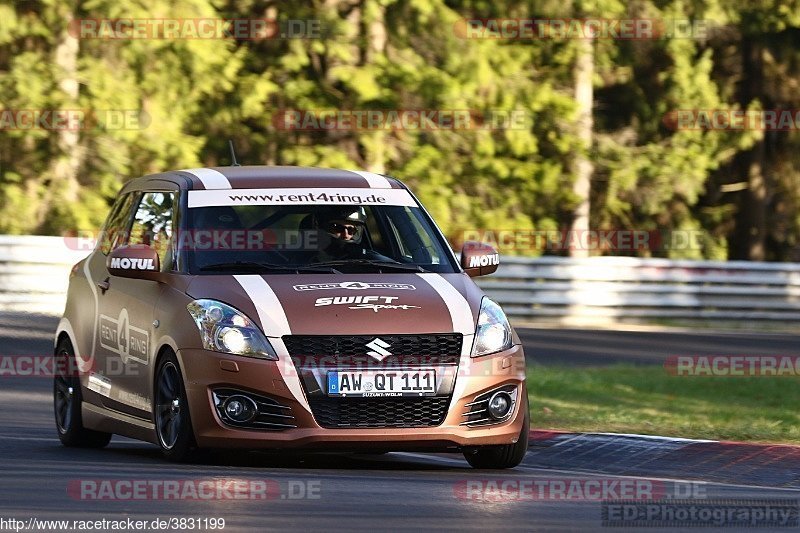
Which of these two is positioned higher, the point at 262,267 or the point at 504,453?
the point at 262,267

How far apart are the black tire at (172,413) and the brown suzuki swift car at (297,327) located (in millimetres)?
14

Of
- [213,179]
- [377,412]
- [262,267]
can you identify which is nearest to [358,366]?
[377,412]

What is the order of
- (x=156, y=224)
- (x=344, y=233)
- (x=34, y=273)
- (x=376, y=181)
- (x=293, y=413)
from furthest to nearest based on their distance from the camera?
(x=34, y=273)
(x=376, y=181)
(x=156, y=224)
(x=344, y=233)
(x=293, y=413)

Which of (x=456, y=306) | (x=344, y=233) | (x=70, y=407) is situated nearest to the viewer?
(x=456, y=306)

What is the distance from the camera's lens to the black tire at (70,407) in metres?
A: 11.5

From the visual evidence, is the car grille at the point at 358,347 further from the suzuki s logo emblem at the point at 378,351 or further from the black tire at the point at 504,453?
the black tire at the point at 504,453

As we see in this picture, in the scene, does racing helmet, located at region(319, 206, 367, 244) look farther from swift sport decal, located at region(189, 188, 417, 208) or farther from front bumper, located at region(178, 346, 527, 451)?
front bumper, located at region(178, 346, 527, 451)

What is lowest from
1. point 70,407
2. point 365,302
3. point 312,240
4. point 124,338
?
point 70,407

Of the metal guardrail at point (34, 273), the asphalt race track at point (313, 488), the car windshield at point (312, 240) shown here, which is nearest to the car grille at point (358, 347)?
the asphalt race track at point (313, 488)

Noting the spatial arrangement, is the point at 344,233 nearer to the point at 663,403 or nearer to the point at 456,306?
the point at 456,306

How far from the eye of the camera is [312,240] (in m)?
10.6

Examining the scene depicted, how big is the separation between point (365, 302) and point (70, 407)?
282cm

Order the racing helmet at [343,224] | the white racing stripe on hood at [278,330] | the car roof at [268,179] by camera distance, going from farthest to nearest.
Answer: the car roof at [268,179] < the racing helmet at [343,224] < the white racing stripe on hood at [278,330]

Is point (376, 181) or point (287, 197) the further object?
point (376, 181)
